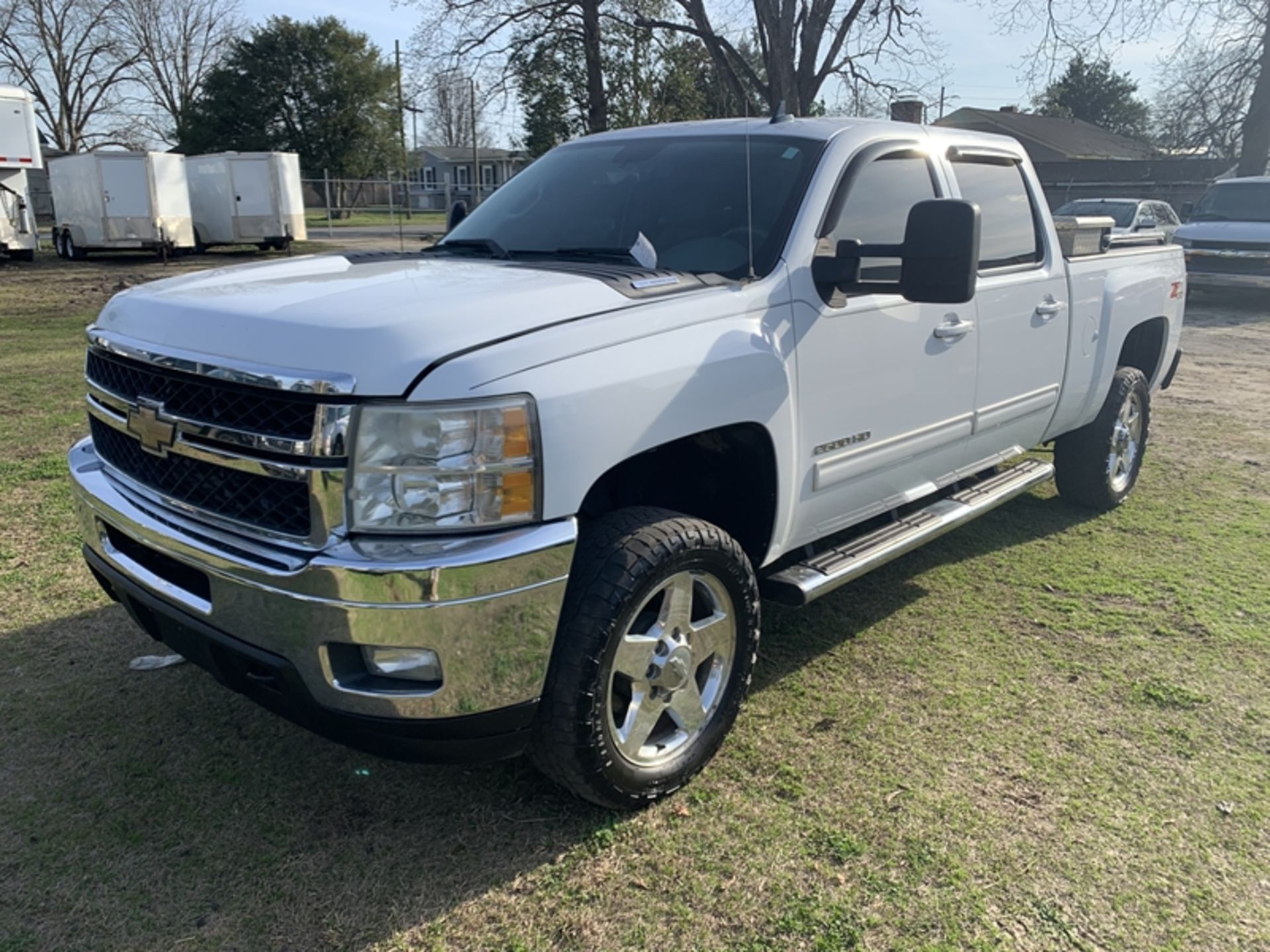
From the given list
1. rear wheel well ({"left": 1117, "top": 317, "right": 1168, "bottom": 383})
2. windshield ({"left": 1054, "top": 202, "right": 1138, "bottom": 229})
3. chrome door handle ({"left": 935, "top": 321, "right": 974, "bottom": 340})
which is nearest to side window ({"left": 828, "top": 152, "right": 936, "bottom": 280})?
chrome door handle ({"left": 935, "top": 321, "right": 974, "bottom": 340})

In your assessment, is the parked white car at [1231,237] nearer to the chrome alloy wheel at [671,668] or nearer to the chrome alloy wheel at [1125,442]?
the chrome alloy wheel at [1125,442]

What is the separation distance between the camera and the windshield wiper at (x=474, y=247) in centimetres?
363

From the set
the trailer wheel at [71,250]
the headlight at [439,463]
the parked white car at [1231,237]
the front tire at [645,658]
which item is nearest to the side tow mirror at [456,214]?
the front tire at [645,658]

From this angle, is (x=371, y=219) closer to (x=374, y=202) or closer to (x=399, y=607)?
(x=374, y=202)

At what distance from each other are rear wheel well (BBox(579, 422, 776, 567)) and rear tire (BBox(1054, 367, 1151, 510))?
3062 mm

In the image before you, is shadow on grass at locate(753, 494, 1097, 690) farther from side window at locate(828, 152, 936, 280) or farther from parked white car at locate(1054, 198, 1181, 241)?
parked white car at locate(1054, 198, 1181, 241)

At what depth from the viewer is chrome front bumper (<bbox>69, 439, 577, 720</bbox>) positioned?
222 cm

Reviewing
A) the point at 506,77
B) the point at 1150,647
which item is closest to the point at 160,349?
the point at 1150,647

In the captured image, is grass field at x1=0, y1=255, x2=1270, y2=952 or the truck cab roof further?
the truck cab roof

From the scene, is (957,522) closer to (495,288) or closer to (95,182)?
(495,288)

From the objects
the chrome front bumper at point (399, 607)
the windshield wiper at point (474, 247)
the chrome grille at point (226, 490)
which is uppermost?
the windshield wiper at point (474, 247)

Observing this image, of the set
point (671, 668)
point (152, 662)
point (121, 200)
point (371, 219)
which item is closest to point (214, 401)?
point (671, 668)

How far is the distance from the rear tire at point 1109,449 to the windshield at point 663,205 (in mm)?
2835

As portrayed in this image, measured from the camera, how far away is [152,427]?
2.62 m
